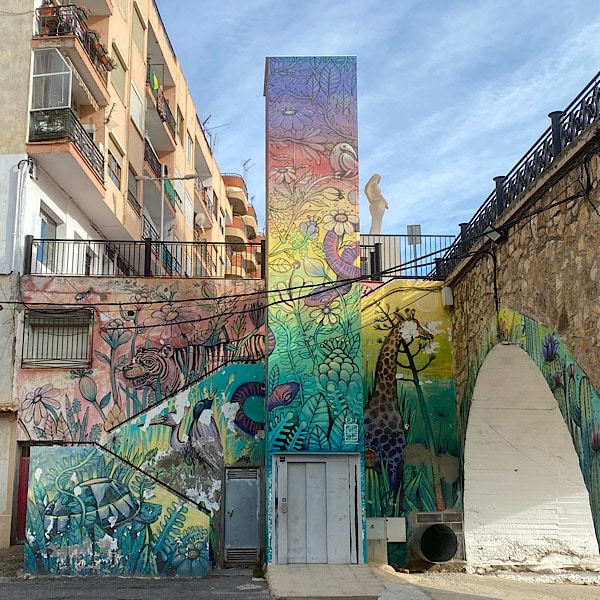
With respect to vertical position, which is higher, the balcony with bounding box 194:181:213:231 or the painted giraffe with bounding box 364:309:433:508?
the balcony with bounding box 194:181:213:231

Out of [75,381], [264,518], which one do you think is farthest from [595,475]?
[75,381]

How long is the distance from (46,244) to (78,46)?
433cm

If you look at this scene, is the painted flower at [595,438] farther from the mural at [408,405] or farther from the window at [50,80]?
the window at [50,80]

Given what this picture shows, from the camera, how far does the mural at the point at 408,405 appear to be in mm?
15547

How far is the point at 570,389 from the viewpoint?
9375 mm

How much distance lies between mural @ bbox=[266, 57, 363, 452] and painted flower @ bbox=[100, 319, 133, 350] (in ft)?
9.87

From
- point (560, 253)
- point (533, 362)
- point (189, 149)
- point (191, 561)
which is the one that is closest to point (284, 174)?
point (533, 362)

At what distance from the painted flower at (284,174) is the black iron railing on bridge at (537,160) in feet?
10.5

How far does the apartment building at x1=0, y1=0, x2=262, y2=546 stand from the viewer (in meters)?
16.0

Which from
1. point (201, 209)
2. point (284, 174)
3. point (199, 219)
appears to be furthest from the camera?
point (201, 209)

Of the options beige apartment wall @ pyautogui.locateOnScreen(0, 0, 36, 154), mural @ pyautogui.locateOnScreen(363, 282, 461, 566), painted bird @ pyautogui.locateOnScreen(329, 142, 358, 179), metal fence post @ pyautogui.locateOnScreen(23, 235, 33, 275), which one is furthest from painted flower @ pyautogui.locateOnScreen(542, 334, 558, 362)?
beige apartment wall @ pyautogui.locateOnScreen(0, 0, 36, 154)

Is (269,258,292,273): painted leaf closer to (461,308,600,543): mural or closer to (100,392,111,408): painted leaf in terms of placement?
(100,392,111,408): painted leaf

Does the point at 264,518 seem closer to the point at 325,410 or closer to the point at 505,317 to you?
the point at 325,410

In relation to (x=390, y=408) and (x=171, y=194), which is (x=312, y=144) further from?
(x=171, y=194)
